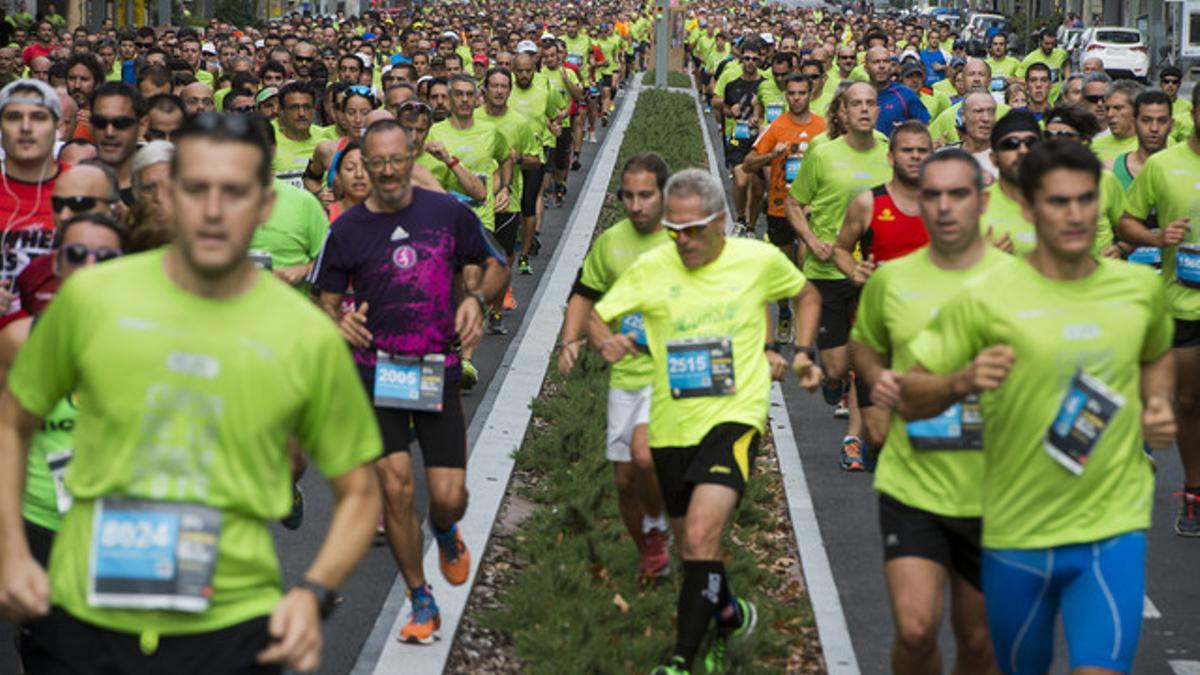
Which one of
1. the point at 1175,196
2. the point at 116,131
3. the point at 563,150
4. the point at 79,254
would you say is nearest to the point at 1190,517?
the point at 1175,196

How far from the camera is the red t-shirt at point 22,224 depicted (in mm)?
7688

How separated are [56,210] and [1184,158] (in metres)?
5.22

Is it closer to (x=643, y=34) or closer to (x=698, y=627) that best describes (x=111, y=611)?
(x=698, y=627)

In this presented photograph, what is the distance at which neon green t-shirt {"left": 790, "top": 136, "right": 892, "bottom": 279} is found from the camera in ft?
40.7

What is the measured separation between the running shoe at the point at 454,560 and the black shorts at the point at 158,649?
155 inches

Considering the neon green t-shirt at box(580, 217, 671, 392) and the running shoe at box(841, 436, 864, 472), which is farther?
the running shoe at box(841, 436, 864, 472)

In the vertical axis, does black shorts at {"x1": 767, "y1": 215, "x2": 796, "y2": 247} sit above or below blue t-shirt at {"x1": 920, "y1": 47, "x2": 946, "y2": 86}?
below

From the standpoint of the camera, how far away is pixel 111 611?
459 centimetres

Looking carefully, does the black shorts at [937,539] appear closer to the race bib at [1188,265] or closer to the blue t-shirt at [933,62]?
the race bib at [1188,265]

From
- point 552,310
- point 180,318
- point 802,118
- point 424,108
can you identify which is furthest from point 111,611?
point 552,310

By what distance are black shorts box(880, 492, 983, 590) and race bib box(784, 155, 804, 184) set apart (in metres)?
8.89

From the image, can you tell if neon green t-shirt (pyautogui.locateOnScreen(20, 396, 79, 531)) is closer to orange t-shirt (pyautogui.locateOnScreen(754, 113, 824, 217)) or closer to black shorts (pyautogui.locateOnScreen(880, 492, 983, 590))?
black shorts (pyautogui.locateOnScreen(880, 492, 983, 590))

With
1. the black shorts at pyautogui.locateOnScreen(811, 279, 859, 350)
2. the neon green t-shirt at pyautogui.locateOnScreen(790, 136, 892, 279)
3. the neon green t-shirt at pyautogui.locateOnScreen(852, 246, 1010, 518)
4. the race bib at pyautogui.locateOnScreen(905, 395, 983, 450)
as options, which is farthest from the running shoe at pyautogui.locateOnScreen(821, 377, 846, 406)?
the race bib at pyautogui.locateOnScreen(905, 395, 983, 450)

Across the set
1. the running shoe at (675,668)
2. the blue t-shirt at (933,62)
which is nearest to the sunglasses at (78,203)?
the running shoe at (675,668)
